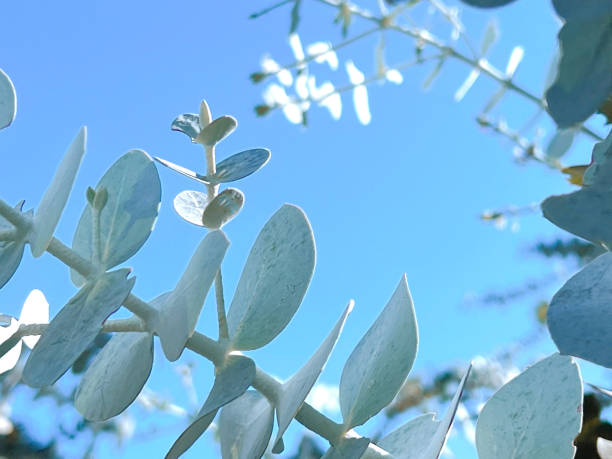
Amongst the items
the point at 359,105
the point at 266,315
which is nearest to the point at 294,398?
the point at 266,315

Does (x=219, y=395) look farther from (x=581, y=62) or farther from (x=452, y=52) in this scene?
(x=452, y=52)

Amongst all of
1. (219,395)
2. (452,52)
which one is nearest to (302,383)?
(219,395)

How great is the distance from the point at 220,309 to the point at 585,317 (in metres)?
0.10

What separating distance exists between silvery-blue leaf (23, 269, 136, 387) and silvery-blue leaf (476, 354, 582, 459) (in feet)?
0.32

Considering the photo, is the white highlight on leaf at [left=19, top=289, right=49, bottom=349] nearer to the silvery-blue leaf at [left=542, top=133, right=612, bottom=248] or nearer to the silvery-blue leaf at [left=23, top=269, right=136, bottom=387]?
the silvery-blue leaf at [left=23, top=269, right=136, bottom=387]

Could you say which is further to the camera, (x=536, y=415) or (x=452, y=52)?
(x=452, y=52)

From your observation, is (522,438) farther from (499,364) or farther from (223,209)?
(499,364)

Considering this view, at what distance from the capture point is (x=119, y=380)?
0.19m

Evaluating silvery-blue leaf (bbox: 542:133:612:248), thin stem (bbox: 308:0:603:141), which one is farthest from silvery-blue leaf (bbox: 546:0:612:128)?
thin stem (bbox: 308:0:603:141)

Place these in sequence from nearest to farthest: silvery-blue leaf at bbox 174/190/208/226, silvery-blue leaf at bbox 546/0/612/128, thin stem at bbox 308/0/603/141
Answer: silvery-blue leaf at bbox 546/0/612/128 < silvery-blue leaf at bbox 174/190/208/226 < thin stem at bbox 308/0/603/141

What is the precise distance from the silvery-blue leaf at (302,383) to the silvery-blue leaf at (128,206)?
5 cm

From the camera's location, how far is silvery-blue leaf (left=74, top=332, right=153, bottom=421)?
186 millimetres

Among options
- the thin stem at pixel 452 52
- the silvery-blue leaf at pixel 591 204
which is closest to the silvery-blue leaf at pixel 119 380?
the silvery-blue leaf at pixel 591 204

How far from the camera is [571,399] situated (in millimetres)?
169
